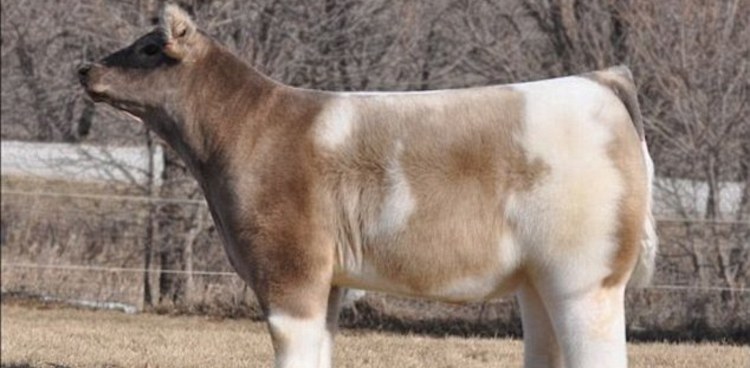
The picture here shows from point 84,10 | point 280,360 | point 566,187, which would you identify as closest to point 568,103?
point 566,187

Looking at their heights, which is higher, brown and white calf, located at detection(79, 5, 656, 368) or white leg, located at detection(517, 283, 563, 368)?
brown and white calf, located at detection(79, 5, 656, 368)

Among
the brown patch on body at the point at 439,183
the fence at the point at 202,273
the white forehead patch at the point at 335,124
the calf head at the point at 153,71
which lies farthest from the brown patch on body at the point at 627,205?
the fence at the point at 202,273

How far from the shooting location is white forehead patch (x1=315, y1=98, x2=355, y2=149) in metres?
7.09

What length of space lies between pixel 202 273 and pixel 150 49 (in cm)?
821

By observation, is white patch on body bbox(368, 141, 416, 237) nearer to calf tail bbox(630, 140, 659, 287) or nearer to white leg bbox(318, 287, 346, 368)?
white leg bbox(318, 287, 346, 368)

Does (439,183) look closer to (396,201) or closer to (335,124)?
(396,201)

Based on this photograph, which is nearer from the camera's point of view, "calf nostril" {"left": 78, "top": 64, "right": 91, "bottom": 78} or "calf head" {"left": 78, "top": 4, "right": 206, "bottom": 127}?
"calf head" {"left": 78, "top": 4, "right": 206, "bottom": 127}

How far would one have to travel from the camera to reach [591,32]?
15.3m

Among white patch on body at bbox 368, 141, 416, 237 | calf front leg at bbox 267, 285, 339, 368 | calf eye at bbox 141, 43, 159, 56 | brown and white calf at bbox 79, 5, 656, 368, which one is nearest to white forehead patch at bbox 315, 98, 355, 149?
brown and white calf at bbox 79, 5, 656, 368

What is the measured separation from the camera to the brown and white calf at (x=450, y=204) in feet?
22.7

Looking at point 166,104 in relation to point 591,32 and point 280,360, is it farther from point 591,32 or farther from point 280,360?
point 591,32

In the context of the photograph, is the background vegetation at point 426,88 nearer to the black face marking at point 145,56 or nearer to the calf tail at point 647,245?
the black face marking at point 145,56

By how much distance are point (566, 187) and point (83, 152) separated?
34.2 ft

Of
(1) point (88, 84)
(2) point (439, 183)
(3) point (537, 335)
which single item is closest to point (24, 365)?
(1) point (88, 84)
